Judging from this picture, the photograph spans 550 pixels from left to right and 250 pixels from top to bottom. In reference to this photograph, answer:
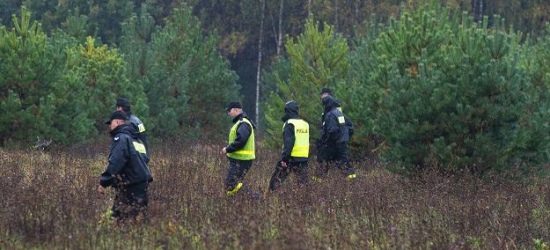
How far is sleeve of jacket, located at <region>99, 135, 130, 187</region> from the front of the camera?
8164 mm

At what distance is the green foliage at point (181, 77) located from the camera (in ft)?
86.9

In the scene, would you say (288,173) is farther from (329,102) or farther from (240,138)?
(329,102)

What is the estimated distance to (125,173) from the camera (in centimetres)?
834

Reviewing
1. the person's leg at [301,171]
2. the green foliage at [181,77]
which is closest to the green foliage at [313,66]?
the person's leg at [301,171]

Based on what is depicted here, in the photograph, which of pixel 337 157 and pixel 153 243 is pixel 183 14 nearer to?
pixel 337 157

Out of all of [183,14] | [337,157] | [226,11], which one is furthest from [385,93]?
[226,11]

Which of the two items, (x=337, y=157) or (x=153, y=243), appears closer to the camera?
(x=153, y=243)

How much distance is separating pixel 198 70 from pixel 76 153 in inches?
339

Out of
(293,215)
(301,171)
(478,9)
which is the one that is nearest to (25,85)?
(301,171)

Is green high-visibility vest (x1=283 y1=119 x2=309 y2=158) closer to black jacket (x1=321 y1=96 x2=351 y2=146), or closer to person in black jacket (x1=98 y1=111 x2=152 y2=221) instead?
black jacket (x1=321 y1=96 x2=351 y2=146)

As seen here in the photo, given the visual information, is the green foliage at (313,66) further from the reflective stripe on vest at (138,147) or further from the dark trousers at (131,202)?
the dark trousers at (131,202)

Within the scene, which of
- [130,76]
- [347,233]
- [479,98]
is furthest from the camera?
[130,76]

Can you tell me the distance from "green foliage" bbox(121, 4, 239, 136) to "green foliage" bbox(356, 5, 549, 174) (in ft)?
45.9

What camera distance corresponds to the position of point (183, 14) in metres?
29.2
